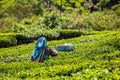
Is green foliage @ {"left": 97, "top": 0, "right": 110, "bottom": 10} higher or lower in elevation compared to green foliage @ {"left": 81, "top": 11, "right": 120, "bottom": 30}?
lower

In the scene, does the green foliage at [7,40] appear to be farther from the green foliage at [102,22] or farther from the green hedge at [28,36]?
the green foliage at [102,22]

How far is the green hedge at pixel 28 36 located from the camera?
A: 939 inches

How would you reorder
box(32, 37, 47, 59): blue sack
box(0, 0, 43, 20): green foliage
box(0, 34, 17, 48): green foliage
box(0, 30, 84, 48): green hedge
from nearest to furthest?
box(32, 37, 47, 59): blue sack
box(0, 34, 17, 48): green foliage
box(0, 30, 84, 48): green hedge
box(0, 0, 43, 20): green foliage

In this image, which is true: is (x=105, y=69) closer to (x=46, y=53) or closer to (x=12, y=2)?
(x=46, y=53)

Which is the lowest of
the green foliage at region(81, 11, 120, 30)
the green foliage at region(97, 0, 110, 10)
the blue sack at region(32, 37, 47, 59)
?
the green foliage at region(97, 0, 110, 10)

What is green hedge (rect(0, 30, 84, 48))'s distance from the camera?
2386 cm

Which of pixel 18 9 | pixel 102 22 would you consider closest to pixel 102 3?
pixel 18 9

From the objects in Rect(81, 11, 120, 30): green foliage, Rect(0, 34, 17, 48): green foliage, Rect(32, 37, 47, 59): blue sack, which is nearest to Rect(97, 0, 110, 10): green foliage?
Rect(81, 11, 120, 30): green foliage

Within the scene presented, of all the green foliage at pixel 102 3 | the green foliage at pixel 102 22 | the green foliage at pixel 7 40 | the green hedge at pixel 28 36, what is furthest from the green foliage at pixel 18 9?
the green foliage at pixel 7 40

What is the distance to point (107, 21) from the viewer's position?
105 ft

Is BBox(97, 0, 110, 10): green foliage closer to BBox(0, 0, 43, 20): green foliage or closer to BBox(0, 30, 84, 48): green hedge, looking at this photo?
BBox(0, 0, 43, 20): green foliage

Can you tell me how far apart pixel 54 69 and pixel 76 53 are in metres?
4.82

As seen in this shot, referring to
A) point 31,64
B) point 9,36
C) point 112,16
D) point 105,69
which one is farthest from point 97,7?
point 105,69

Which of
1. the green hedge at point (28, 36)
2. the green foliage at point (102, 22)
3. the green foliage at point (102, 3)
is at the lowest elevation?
the green foliage at point (102, 3)
